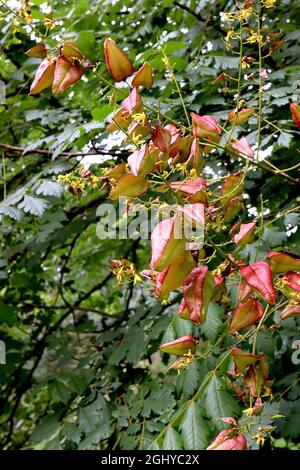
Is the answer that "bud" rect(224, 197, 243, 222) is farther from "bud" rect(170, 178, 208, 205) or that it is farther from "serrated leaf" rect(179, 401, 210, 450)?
"serrated leaf" rect(179, 401, 210, 450)

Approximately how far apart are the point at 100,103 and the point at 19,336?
152 centimetres

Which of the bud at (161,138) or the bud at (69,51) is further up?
the bud at (69,51)

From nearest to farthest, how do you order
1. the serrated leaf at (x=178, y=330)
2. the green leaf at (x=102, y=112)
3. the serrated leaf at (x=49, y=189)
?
the serrated leaf at (x=178, y=330)
the green leaf at (x=102, y=112)
the serrated leaf at (x=49, y=189)

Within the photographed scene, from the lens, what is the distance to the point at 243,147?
1016mm

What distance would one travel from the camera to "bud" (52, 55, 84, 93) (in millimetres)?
908

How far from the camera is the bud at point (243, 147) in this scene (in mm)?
997

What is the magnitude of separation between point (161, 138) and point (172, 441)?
0.65m

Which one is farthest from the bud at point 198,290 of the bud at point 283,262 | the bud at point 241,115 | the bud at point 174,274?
the bud at point 241,115

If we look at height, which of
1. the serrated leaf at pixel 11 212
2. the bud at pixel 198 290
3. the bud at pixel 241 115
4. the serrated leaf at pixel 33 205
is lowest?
the serrated leaf at pixel 33 205

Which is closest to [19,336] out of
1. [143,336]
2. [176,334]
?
[143,336]

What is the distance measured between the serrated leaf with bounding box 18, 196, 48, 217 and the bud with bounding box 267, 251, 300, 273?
0.76 metres

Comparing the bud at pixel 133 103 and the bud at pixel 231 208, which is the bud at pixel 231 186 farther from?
the bud at pixel 133 103

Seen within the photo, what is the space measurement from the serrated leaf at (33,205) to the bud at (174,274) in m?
0.74

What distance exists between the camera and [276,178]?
174cm
